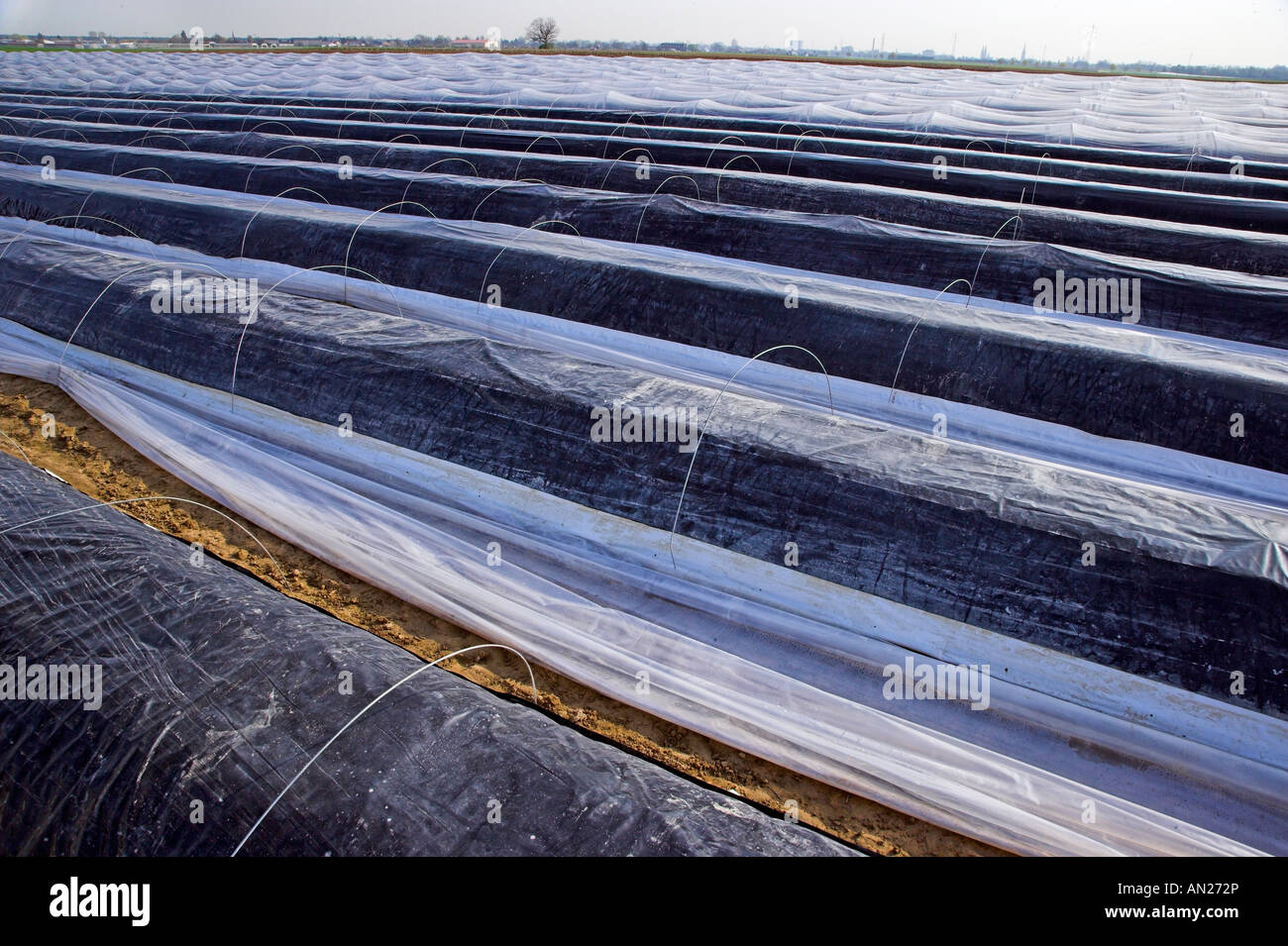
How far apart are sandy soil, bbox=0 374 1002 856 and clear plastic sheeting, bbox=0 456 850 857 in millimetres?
726

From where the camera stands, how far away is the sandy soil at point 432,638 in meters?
3.48

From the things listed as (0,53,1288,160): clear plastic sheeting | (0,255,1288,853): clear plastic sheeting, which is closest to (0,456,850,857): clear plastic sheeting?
(0,255,1288,853): clear plastic sheeting

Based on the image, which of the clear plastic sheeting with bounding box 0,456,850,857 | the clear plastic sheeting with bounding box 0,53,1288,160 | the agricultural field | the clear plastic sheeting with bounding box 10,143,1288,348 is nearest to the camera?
the clear plastic sheeting with bounding box 0,456,850,857

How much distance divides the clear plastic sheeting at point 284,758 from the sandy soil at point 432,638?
726mm

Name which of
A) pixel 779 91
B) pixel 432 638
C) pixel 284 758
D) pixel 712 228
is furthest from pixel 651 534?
pixel 779 91

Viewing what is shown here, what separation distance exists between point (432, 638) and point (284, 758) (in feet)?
5.81

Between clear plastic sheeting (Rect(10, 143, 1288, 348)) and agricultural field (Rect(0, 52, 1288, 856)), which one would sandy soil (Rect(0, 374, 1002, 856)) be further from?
clear plastic sheeting (Rect(10, 143, 1288, 348))

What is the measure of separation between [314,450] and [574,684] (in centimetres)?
295

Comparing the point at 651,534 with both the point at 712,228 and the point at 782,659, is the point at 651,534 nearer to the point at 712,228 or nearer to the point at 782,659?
the point at 782,659

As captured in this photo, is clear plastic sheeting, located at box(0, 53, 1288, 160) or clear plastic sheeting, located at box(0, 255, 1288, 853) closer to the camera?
clear plastic sheeting, located at box(0, 255, 1288, 853)

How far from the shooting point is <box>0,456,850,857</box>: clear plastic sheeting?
99.1 inches

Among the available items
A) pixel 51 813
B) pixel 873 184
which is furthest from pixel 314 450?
pixel 873 184

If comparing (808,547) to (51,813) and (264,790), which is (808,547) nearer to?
(264,790)

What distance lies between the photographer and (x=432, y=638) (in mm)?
4453
